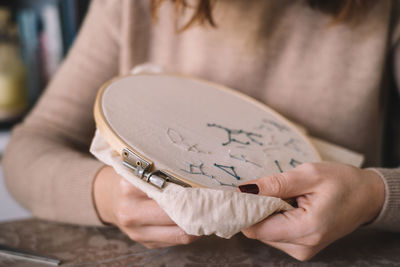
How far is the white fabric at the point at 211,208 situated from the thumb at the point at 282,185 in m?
0.02

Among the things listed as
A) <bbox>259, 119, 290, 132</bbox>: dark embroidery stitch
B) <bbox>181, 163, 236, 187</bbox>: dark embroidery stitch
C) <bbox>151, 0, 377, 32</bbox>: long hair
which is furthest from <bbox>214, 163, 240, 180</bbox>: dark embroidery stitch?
<bbox>151, 0, 377, 32</bbox>: long hair

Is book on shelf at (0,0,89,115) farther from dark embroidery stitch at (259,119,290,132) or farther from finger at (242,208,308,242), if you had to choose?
finger at (242,208,308,242)

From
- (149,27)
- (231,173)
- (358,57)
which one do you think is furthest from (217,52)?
(231,173)

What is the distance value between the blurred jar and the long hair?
804 millimetres

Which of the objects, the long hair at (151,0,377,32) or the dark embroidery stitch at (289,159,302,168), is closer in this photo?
the dark embroidery stitch at (289,159,302,168)

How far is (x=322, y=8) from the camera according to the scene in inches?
24.9

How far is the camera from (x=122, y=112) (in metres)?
0.38

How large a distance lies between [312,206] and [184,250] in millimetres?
169

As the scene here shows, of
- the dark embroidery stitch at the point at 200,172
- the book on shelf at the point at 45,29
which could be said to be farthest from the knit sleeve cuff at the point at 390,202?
the book on shelf at the point at 45,29

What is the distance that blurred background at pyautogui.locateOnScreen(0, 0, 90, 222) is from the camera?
116 cm

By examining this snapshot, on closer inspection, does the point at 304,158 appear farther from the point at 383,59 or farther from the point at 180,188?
the point at 383,59

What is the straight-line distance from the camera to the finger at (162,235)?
360 millimetres

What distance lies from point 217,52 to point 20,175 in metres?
0.43

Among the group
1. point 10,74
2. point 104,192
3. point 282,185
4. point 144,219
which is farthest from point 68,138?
point 10,74
